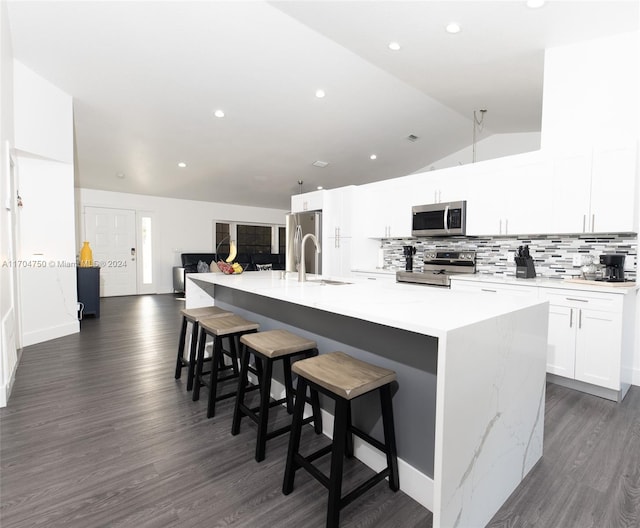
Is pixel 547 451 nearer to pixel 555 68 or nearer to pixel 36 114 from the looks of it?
pixel 555 68

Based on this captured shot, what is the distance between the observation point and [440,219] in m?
4.05

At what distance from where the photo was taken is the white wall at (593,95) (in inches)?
110

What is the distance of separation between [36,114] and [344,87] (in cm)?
353

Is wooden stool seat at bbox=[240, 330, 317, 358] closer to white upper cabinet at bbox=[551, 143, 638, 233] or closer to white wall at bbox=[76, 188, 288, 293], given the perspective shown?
white upper cabinet at bbox=[551, 143, 638, 233]

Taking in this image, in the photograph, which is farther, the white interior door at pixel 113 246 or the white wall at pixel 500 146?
the white interior door at pixel 113 246

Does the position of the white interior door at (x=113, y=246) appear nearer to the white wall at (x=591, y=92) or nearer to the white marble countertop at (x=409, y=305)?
the white marble countertop at (x=409, y=305)

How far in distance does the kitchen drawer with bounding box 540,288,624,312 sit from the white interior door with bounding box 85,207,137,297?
25.7 feet

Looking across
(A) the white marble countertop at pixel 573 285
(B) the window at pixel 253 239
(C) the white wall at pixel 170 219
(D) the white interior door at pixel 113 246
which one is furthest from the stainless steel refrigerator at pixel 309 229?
(D) the white interior door at pixel 113 246

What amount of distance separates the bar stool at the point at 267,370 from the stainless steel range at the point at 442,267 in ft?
7.72

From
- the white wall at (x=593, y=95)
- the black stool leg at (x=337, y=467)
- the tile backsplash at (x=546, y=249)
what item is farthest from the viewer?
the tile backsplash at (x=546, y=249)

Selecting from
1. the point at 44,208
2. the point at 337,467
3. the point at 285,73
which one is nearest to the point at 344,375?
the point at 337,467

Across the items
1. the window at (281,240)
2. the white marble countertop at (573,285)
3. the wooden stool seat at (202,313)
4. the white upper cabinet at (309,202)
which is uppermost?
the white upper cabinet at (309,202)

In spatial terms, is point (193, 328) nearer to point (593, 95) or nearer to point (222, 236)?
point (593, 95)

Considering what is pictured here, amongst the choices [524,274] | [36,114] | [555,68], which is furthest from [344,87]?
[36,114]
